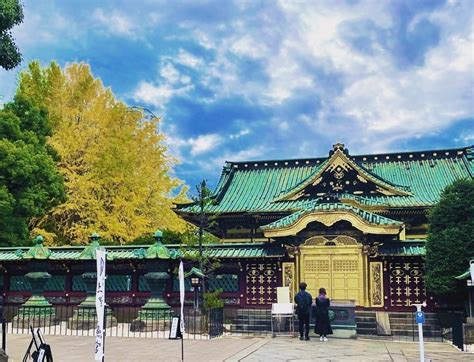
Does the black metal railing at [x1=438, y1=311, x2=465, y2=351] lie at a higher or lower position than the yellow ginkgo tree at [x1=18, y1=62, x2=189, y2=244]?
lower

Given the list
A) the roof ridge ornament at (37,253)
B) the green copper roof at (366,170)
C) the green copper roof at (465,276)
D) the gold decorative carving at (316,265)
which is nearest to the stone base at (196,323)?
the gold decorative carving at (316,265)

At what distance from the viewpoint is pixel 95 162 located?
36.2 m

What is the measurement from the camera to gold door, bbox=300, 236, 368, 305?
69.6ft

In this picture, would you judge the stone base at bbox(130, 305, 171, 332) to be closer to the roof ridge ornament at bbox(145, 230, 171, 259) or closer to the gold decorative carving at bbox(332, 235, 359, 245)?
the roof ridge ornament at bbox(145, 230, 171, 259)

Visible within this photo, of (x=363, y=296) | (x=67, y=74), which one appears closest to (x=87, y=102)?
(x=67, y=74)

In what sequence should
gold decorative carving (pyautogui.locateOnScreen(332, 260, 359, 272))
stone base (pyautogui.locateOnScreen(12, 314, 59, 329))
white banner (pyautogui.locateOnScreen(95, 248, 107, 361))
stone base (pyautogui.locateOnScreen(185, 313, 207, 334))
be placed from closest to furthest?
white banner (pyautogui.locateOnScreen(95, 248, 107, 361)) < stone base (pyautogui.locateOnScreen(185, 313, 207, 334)) < stone base (pyautogui.locateOnScreen(12, 314, 59, 329)) < gold decorative carving (pyautogui.locateOnScreen(332, 260, 359, 272))

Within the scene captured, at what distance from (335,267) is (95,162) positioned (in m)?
21.0

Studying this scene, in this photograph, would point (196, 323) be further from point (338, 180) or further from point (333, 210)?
point (338, 180)

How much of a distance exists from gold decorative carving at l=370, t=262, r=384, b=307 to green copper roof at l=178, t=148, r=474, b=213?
3.87m

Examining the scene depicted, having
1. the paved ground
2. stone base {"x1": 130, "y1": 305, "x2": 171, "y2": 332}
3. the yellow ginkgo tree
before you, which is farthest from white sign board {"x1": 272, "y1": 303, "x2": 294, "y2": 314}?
→ the yellow ginkgo tree

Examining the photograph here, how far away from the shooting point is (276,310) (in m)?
18.8

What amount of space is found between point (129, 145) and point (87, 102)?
4606mm

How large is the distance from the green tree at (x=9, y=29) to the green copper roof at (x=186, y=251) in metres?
11.0

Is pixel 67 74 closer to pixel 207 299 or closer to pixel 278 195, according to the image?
pixel 278 195
